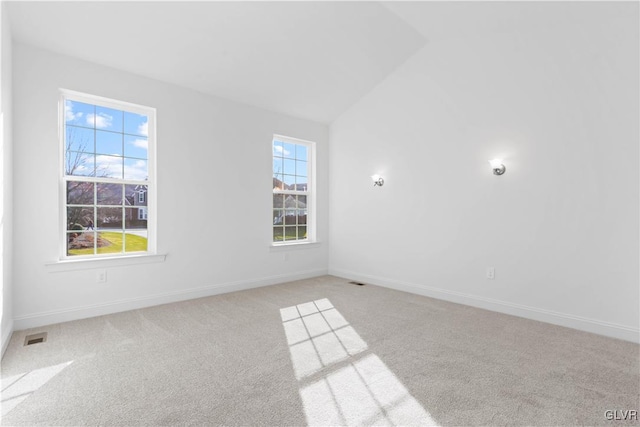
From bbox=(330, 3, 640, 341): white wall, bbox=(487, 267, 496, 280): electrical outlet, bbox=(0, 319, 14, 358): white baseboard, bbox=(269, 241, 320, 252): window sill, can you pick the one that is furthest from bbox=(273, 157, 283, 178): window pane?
bbox=(0, 319, 14, 358): white baseboard

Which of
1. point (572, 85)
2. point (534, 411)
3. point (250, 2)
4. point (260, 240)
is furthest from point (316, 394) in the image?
point (572, 85)

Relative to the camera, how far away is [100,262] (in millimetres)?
Answer: 3479

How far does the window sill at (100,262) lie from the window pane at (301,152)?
256 cm

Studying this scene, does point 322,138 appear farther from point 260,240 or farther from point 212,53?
point 212,53

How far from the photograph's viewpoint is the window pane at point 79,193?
341 centimetres

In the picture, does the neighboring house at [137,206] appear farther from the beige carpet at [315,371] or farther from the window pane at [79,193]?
the beige carpet at [315,371]

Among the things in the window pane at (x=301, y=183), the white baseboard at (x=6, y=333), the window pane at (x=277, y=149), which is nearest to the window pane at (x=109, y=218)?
the white baseboard at (x=6, y=333)

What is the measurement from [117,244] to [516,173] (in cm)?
444

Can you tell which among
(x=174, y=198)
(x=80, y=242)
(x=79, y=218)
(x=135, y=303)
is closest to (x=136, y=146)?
(x=174, y=198)

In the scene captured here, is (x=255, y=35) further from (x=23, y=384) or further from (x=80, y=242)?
(x=23, y=384)

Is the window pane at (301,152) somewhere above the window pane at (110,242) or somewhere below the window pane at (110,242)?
above

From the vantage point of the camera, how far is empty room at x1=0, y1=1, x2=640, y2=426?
214 cm

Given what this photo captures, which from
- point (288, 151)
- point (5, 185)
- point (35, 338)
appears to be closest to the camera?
point (5, 185)

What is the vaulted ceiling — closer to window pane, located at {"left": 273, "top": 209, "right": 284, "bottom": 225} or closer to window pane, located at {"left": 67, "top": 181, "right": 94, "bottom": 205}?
window pane, located at {"left": 67, "top": 181, "right": 94, "bottom": 205}
